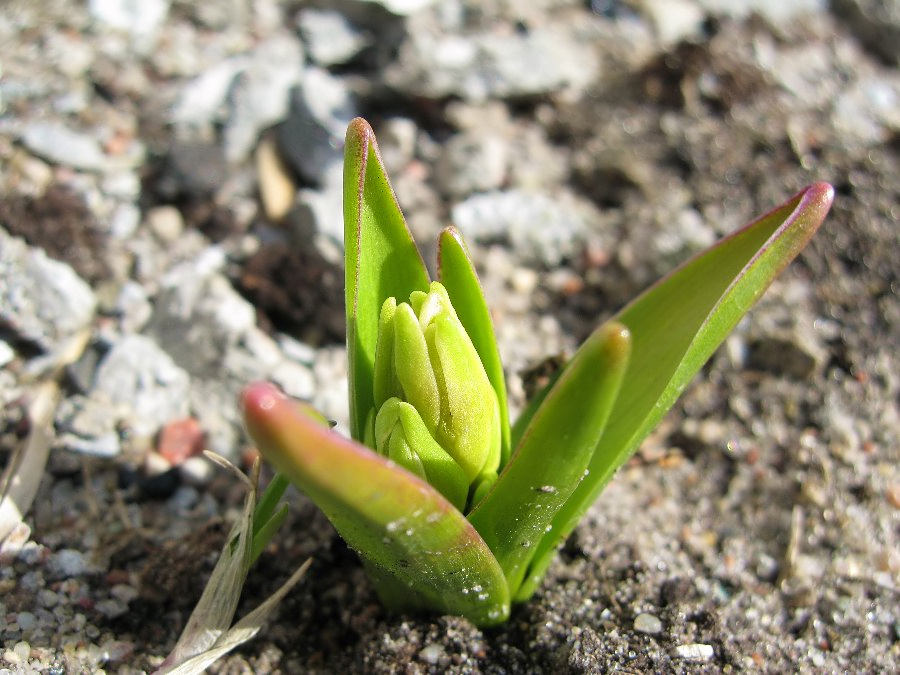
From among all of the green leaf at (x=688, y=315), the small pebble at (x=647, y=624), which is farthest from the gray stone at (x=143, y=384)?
the small pebble at (x=647, y=624)

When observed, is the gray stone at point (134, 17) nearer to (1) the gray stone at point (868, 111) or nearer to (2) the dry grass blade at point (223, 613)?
(2) the dry grass blade at point (223, 613)

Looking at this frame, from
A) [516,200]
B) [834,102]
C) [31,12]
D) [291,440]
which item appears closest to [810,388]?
[516,200]

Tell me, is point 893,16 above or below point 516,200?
above

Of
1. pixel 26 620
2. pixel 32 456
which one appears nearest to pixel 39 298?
pixel 32 456

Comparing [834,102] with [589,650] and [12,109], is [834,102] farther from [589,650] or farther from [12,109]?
[12,109]

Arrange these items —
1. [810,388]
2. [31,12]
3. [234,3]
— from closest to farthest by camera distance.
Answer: [810,388]
[31,12]
[234,3]

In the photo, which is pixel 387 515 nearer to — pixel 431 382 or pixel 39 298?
pixel 431 382

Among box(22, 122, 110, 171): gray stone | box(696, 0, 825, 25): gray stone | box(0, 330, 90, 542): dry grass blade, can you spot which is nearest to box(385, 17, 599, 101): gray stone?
box(696, 0, 825, 25): gray stone

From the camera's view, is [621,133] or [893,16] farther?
[893,16]
